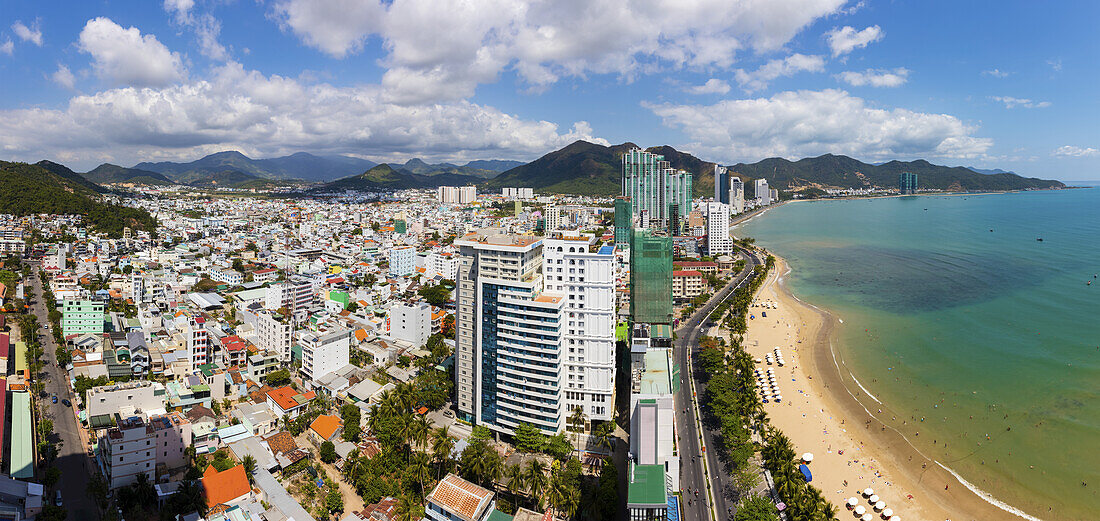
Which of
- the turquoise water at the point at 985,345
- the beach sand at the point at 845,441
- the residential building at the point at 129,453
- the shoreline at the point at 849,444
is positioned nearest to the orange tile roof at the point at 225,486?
the residential building at the point at 129,453

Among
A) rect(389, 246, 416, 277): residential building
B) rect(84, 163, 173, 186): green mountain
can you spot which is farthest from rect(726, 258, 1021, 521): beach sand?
rect(84, 163, 173, 186): green mountain

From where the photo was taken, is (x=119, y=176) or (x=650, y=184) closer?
(x=650, y=184)

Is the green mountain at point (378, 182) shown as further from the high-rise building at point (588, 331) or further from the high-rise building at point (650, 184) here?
the high-rise building at point (588, 331)

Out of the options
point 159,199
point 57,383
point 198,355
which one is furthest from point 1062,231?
point 159,199

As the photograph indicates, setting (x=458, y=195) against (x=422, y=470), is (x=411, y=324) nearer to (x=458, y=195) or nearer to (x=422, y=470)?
(x=422, y=470)

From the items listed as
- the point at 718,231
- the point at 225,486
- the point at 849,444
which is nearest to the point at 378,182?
the point at 718,231

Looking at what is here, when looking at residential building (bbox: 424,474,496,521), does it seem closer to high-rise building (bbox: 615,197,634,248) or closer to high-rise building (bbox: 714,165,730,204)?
high-rise building (bbox: 615,197,634,248)

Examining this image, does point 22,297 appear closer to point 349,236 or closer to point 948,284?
point 349,236
